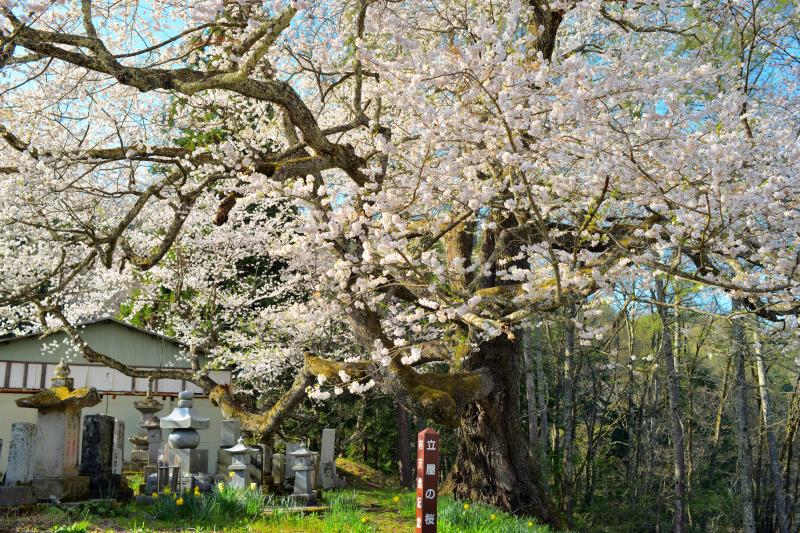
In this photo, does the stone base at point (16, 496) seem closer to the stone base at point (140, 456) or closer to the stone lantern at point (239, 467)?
the stone lantern at point (239, 467)

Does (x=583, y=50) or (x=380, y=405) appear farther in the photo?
(x=380, y=405)

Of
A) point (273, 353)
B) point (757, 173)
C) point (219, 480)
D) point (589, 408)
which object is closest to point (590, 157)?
point (757, 173)

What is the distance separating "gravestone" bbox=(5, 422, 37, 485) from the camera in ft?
Answer: 24.6

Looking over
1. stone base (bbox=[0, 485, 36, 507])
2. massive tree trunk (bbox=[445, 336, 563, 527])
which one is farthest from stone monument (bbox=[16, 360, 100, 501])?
massive tree trunk (bbox=[445, 336, 563, 527])

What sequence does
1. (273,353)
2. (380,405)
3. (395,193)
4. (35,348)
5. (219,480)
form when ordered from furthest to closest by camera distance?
1. (380,405)
2. (35,348)
3. (273,353)
4. (219,480)
5. (395,193)

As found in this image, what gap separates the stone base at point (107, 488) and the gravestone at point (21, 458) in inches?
28.1

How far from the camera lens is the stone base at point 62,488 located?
7.60 metres

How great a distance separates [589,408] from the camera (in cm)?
2170

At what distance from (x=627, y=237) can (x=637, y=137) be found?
5.13ft

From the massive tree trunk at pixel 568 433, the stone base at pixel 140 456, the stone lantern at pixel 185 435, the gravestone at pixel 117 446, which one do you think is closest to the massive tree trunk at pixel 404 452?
the massive tree trunk at pixel 568 433

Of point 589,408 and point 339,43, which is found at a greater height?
point 339,43

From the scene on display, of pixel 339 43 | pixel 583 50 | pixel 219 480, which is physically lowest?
pixel 219 480

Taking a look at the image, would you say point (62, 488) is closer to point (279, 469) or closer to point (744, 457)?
point (279, 469)

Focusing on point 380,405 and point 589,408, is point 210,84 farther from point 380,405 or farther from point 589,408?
point 589,408
